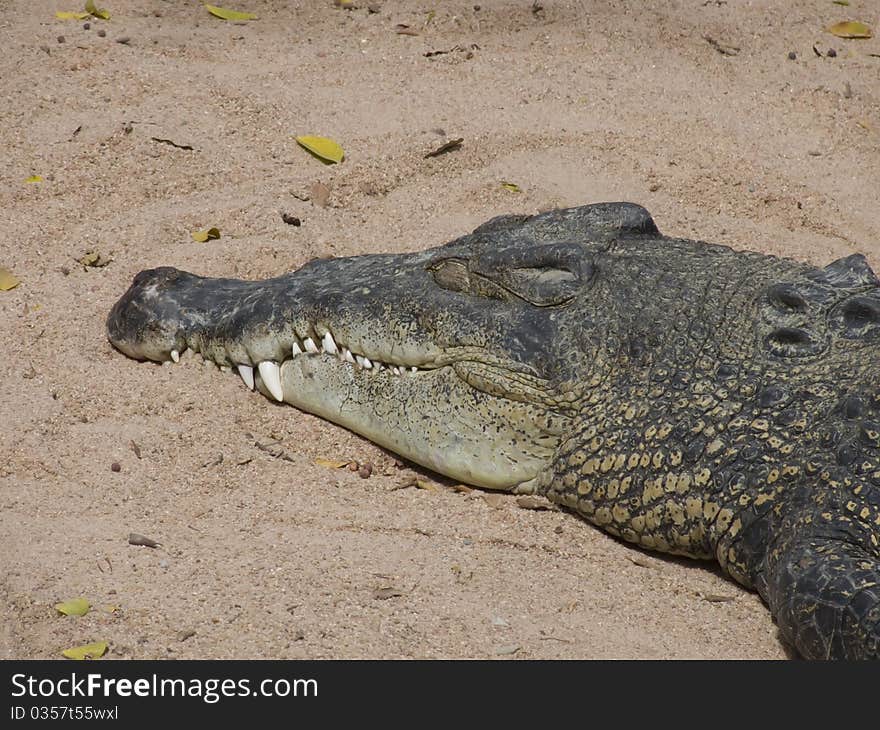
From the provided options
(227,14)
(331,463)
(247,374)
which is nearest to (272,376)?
(247,374)

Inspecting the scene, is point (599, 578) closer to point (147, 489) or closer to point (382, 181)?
point (147, 489)

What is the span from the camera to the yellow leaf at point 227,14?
7949mm

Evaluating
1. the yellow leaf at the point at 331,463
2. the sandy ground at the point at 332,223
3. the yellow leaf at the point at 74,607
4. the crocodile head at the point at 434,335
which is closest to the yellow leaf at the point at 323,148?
the sandy ground at the point at 332,223

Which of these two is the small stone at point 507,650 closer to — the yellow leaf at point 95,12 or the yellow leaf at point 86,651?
the yellow leaf at point 86,651

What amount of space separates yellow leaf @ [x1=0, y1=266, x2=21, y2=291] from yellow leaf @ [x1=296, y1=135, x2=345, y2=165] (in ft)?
5.99

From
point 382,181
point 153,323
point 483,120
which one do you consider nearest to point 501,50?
point 483,120

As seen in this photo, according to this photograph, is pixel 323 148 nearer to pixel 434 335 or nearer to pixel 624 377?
pixel 434 335

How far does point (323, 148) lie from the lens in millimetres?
6887

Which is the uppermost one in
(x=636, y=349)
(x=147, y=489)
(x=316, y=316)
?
(x=636, y=349)

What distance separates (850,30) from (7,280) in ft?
18.6

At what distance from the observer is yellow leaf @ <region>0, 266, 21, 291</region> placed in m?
5.74

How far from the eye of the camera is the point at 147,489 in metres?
4.50

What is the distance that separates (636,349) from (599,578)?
0.80 meters

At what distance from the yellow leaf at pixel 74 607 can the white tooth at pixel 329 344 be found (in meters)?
1.51
